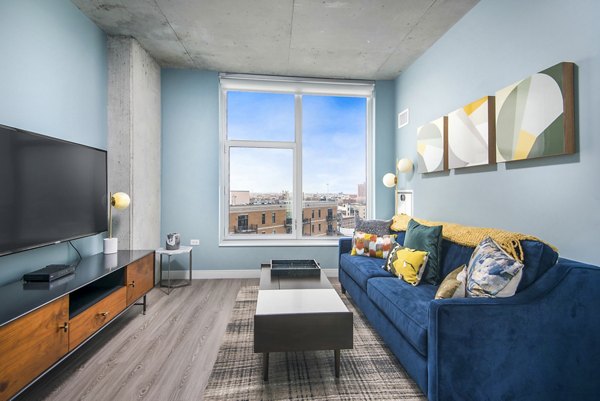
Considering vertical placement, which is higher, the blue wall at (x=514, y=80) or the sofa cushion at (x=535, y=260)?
the blue wall at (x=514, y=80)

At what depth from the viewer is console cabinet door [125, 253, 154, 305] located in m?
2.54

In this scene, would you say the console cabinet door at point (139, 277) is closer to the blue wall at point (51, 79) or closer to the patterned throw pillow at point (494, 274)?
the blue wall at point (51, 79)

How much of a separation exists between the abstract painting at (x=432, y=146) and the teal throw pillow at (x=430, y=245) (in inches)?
31.0

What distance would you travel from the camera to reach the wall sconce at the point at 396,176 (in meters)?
3.66

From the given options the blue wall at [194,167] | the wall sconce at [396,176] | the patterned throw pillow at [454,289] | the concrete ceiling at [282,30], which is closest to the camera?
the patterned throw pillow at [454,289]

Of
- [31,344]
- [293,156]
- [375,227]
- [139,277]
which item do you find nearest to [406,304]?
[375,227]

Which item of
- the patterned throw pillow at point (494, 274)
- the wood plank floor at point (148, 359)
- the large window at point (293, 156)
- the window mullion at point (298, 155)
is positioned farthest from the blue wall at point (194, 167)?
the patterned throw pillow at point (494, 274)

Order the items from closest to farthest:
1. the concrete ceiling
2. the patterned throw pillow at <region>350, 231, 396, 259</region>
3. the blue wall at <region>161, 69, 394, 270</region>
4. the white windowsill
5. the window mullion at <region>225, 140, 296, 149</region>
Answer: the concrete ceiling, the patterned throw pillow at <region>350, 231, 396, 259</region>, the blue wall at <region>161, 69, 394, 270</region>, the white windowsill, the window mullion at <region>225, 140, 296, 149</region>

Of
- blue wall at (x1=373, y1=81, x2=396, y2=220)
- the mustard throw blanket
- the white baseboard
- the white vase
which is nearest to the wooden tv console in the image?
the white vase

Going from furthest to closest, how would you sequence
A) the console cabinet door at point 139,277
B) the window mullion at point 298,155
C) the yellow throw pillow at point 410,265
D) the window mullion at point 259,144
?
the window mullion at point 298,155 → the window mullion at point 259,144 → the console cabinet door at point 139,277 → the yellow throw pillow at point 410,265

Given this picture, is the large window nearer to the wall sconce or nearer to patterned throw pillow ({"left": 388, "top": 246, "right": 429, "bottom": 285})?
the wall sconce

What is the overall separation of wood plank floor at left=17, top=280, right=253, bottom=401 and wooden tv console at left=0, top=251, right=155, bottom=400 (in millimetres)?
220

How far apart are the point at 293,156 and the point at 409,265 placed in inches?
99.9

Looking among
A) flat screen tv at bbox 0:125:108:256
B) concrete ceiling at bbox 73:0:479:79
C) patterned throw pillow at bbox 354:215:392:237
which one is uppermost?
concrete ceiling at bbox 73:0:479:79
